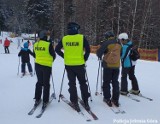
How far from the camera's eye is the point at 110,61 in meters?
7.21

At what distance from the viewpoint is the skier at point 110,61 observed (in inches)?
281

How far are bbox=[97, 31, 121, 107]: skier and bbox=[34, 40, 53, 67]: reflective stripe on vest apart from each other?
1.21 metres

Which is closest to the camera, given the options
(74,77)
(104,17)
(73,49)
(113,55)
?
(73,49)

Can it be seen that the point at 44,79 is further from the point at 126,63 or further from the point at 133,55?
the point at 133,55

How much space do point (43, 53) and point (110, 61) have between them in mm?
1608

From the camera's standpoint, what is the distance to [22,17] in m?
72.8

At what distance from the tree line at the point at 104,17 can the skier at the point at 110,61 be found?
25312mm

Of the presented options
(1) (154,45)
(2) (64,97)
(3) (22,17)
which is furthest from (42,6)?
(2) (64,97)

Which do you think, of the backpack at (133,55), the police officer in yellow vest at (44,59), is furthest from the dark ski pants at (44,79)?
the backpack at (133,55)

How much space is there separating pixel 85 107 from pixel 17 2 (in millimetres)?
70801

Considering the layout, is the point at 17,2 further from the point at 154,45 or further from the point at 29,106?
the point at 29,106

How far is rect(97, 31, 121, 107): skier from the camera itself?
7138 mm

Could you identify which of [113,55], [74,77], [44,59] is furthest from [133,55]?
[44,59]

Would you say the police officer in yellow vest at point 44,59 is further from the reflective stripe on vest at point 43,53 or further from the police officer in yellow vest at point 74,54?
the police officer in yellow vest at point 74,54
